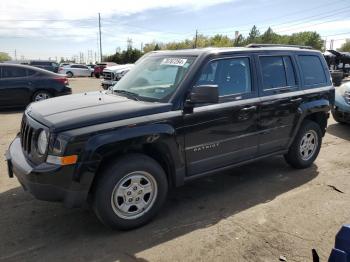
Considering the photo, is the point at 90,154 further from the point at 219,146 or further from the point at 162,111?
the point at 219,146

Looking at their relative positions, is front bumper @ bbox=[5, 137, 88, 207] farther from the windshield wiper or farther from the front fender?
the windshield wiper

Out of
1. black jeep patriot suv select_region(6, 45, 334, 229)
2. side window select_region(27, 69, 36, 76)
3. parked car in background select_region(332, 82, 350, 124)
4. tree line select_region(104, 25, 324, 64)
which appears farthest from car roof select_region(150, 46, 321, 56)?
tree line select_region(104, 25, 324, 64)

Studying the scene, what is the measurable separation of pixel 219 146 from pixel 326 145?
383 centimetres

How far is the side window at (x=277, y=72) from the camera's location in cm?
491

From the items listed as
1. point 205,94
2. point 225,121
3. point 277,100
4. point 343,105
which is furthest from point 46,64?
point 205,94

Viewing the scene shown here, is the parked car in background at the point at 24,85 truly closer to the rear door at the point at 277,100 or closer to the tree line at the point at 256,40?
the rear door at the point at 277,100

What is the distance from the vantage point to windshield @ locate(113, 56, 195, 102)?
13.7ft

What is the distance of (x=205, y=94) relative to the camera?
12.7 feet

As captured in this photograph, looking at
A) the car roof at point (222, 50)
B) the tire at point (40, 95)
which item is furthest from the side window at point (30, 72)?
the car roof at point (222, 50)

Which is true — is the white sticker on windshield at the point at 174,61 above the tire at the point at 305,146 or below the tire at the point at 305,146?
above

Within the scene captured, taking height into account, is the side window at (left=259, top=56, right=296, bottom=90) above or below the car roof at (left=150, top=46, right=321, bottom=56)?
below

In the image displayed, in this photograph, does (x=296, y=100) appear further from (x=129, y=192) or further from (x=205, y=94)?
(x=129, y=192)

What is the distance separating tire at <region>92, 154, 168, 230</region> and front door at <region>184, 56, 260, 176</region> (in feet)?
1.59

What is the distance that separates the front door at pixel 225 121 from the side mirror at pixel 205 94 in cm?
19
